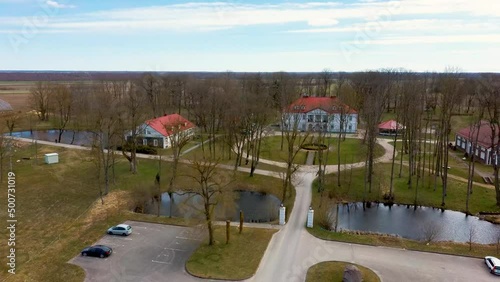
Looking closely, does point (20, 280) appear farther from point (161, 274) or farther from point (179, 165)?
point (179, 165)

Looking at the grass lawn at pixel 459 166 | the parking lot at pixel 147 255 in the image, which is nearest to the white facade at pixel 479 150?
the grass lawn at pixel 459 166

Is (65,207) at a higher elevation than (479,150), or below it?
below


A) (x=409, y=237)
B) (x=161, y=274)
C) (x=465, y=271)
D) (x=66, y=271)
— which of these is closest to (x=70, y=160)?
(x=66, y=271)

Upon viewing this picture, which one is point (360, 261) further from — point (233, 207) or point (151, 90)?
point (151, 90)

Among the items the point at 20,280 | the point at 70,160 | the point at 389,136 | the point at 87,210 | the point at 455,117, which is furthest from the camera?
the point at 455,117

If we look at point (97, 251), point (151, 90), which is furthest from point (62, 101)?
point (97, 251)

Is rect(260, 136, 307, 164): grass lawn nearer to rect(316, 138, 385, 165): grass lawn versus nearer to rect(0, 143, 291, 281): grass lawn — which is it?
rect(316, 138, 385, 165): grass lawn

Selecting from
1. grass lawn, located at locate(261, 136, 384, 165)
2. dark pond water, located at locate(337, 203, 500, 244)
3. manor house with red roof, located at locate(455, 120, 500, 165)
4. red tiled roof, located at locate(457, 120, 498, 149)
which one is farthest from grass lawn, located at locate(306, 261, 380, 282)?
red tiled roof, located at locate(457, 120, 498, 149)
